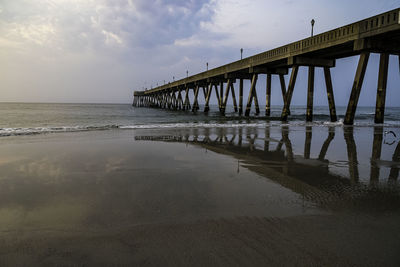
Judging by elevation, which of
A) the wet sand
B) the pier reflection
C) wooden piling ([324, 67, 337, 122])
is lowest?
the wet sand

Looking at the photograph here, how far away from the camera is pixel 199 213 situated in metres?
2.63

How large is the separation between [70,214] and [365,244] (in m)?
2.88

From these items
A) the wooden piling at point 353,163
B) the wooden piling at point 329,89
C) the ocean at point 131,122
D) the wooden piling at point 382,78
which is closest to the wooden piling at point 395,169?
the wooden piling at point 353,163

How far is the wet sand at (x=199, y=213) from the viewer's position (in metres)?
1.90

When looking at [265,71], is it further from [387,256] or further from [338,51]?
[387,256]

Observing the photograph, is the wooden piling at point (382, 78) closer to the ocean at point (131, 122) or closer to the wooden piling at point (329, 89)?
the ocean at point (131, 122)

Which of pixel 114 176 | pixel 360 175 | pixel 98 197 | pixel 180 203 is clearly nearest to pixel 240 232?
pixel 180 203

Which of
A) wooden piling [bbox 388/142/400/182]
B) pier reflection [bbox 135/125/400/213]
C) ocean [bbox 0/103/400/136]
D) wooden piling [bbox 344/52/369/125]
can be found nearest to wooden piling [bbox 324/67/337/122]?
ocean [bbox 0/103/400/136]

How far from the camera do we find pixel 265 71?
22672 millimetres

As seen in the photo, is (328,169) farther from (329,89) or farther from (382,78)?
(329,89)

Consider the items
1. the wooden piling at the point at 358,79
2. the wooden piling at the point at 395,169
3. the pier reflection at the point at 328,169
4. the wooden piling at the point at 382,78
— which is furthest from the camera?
the wooden piling at the point at 382,78

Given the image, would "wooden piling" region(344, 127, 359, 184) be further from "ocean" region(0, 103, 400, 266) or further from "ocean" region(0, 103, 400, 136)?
"ocean" region(0, 103, 400, 136)

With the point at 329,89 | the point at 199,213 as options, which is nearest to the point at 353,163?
the point at 199,213

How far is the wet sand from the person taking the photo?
6.22 feet
